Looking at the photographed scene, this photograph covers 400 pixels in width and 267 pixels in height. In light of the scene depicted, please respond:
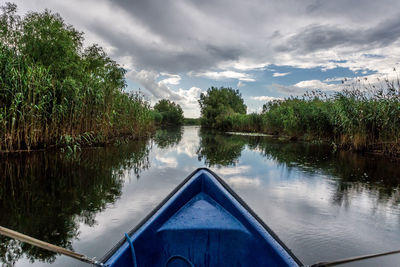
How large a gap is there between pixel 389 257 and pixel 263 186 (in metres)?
2.40

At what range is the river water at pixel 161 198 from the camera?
2.23 m

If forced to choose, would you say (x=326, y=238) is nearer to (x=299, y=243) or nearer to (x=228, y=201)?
(x=299, y=243)

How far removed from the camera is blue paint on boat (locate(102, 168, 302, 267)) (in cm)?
151

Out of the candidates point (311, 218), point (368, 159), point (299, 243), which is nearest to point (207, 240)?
point (299, 243)

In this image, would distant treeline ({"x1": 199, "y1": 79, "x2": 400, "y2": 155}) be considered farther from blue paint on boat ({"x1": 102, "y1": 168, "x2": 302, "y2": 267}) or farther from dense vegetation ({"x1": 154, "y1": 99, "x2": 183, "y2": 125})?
dense vegetation ({"x1": 154, "y1": 99, "x2": 183, "y2": 125})

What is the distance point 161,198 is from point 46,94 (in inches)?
194

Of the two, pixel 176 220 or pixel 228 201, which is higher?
pixel 228 201

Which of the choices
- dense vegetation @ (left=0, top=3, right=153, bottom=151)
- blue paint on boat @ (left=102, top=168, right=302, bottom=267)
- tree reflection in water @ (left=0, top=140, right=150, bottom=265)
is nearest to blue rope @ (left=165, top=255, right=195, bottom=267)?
blue paint on boat @ (left=102, top=168, right=302, bottom=267)

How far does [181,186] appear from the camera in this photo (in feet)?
6.74

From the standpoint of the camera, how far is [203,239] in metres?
1.68

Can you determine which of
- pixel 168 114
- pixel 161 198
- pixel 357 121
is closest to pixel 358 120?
pixel 357 121

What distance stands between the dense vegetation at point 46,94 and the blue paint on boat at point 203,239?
5159 millimetres

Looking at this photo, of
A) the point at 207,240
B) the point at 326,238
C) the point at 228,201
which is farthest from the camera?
the point at 326,238

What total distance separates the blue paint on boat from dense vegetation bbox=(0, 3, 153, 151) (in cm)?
516
